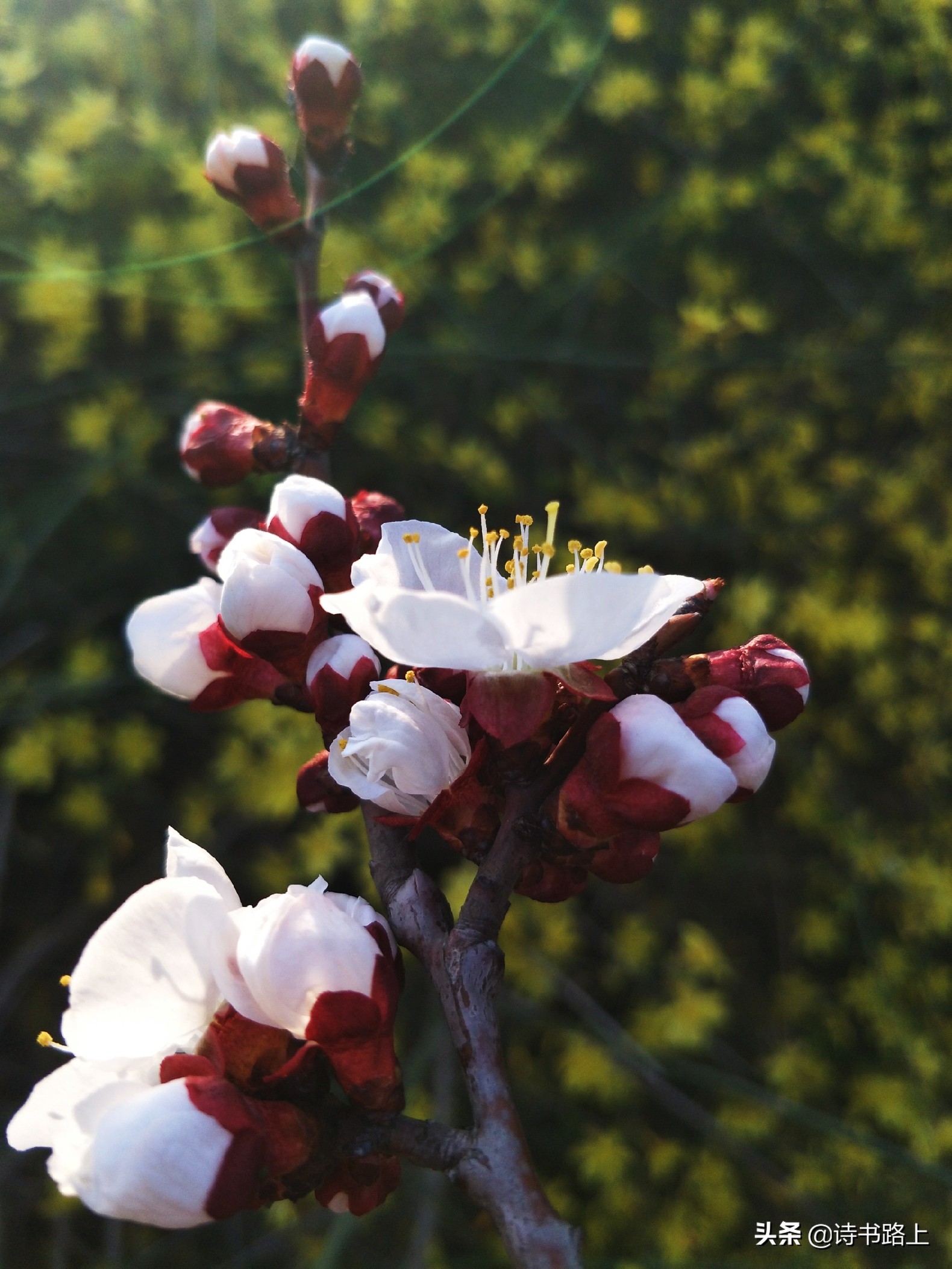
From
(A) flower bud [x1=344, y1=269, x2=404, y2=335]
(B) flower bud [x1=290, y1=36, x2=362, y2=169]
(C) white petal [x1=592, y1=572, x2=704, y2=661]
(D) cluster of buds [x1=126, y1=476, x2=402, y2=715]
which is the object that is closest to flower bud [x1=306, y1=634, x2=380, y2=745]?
(D) cluster of buds [x1=126, y1=476, x2=402, y2=715]

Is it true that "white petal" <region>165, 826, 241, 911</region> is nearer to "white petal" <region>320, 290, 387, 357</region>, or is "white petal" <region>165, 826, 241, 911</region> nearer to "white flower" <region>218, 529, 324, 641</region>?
"white flower" <region>218, 529, 324, 641</region>

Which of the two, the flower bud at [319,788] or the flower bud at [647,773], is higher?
the flower bud at [647,773]

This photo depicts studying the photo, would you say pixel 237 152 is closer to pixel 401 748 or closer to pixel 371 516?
pixel 371 516

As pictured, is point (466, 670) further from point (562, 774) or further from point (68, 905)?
point (68, 905)

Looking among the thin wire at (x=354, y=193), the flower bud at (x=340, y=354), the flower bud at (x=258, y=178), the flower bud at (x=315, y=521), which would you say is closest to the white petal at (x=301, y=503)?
the flower bud at (x=315, y=521)

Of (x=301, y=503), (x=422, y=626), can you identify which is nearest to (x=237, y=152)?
(x=301, y=503)

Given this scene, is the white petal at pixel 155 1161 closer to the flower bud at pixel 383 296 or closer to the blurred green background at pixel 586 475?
the flower bud at pixel 383 296

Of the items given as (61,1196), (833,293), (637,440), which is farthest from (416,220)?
(61,1196)
